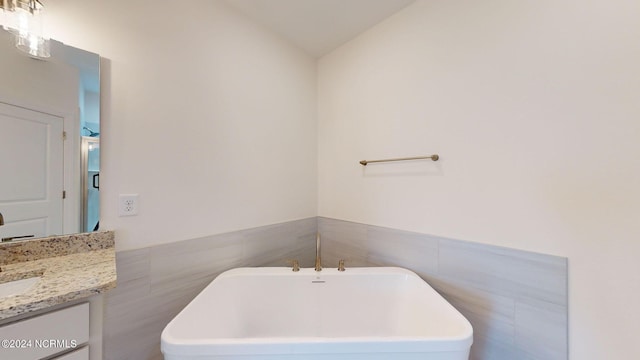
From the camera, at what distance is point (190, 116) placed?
148 cm

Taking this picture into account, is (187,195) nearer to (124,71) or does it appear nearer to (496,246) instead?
(124,71)

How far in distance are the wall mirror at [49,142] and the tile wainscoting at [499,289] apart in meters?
1.80

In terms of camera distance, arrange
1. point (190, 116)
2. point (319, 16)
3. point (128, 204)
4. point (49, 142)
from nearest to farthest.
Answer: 1. point (49, 142)
2. point (128, 204)
3. point (190, 116)
4. point (319, 16)

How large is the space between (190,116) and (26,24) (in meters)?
0.69

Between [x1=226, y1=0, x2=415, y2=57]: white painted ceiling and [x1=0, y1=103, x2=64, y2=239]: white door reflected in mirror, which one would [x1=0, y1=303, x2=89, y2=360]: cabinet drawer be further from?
[x1=226, y1=0, x2=415, y2=57]: white painted ceiling

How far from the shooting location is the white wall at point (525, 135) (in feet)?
3.18

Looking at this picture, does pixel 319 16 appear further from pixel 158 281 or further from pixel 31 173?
pixel 158 281

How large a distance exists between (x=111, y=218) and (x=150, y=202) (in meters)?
0.18

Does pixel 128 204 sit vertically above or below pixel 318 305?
above

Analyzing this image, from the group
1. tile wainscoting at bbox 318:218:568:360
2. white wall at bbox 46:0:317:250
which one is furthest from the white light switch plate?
tile wainscoting at bbox 318:218:568:360

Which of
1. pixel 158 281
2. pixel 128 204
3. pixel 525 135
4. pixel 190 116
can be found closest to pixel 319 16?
pixel 190 116

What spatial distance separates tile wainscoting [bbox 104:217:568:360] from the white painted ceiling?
157cm

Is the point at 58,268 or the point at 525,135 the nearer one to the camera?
Answer: the point at 58,268

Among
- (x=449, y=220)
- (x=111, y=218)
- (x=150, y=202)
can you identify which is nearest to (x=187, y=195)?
(x=150, y=202)
